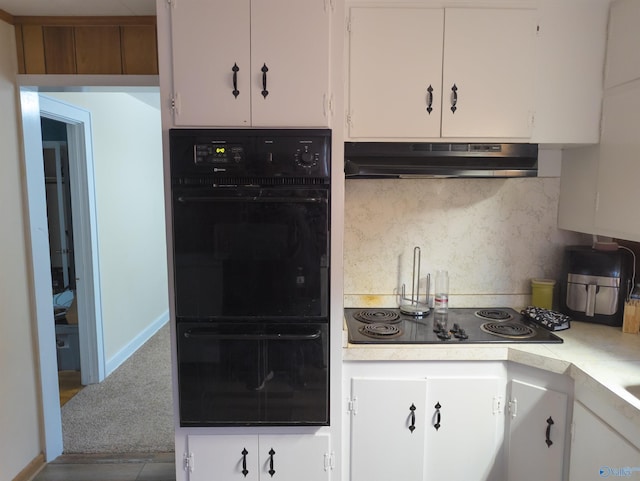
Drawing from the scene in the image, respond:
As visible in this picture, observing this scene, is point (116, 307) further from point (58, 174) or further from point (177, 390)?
point (177, 390)

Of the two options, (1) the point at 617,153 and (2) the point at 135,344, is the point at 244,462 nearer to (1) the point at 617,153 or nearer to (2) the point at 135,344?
(1) the point at 617,153

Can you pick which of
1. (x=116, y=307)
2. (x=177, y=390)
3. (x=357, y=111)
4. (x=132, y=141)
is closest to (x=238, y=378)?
(x=177, y=390)

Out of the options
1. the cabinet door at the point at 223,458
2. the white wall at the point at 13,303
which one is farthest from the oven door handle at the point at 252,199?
the white wall at the point at 13,303

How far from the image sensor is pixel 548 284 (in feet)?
7.45

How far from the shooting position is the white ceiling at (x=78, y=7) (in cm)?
194

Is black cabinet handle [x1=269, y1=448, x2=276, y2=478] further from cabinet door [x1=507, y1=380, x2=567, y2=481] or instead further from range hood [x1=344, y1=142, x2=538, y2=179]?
range hood [x1=344, y1=142, x2=538, y2=179]

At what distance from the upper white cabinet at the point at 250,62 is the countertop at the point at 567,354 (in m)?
1.01

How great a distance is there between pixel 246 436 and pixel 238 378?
281 millimetres

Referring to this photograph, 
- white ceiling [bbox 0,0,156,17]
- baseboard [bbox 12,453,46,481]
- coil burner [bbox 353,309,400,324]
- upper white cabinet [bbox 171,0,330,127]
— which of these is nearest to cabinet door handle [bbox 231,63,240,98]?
upper white cabinet [bbox 171,0,330,127]

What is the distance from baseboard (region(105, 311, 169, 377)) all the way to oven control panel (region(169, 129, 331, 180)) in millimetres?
2742

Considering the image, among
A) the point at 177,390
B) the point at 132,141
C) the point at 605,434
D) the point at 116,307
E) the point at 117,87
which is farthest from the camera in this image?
the point at 132,141

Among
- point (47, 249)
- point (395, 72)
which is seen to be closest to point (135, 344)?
point (47, 249)

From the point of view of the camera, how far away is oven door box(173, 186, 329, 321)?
1.66 m

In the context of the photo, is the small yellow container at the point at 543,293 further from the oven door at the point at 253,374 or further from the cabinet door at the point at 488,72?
the oven door at the point at 253,374
